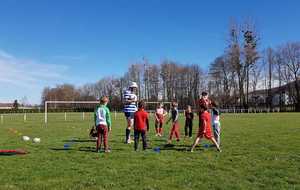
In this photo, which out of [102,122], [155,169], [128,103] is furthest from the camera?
[128,103]

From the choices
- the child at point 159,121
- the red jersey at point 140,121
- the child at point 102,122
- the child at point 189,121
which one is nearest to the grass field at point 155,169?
the child at point 102,122

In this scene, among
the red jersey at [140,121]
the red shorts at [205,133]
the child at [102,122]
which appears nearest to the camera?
the red shorts at [205,133]

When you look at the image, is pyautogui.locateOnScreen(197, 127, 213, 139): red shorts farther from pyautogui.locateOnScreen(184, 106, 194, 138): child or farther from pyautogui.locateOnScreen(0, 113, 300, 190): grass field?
pyautogui.locateOnScreen(184, 106, 194, 138): child

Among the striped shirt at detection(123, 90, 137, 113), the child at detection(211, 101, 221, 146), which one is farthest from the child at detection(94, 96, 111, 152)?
the child at detection(211, 101, 221, 146)

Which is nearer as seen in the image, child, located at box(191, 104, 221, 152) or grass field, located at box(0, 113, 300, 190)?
grass field, located at box(0, 113, 300, 190)

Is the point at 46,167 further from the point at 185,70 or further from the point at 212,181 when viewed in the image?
the point at 185,70

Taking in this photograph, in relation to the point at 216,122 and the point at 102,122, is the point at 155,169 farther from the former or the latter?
the point at 216,122

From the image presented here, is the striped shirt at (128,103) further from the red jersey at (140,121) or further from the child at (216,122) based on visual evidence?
the child at (216,122)

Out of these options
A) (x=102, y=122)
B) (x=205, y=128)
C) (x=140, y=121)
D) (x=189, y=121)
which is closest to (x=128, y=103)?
(x=140, y=121)

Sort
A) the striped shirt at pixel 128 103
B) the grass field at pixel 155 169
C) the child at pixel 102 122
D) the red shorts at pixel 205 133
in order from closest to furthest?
the grass field at pixel 155 169
the red shorts at pixel 205 133
the child at pixel 102 122
the striped shirt at pixel 128 103

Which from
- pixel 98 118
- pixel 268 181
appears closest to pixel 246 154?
pixel 268 181

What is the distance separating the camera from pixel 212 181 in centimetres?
722

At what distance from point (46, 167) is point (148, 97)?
8701 centimetres

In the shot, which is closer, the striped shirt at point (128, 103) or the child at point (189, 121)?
the striped shirt at point (128, 103)
